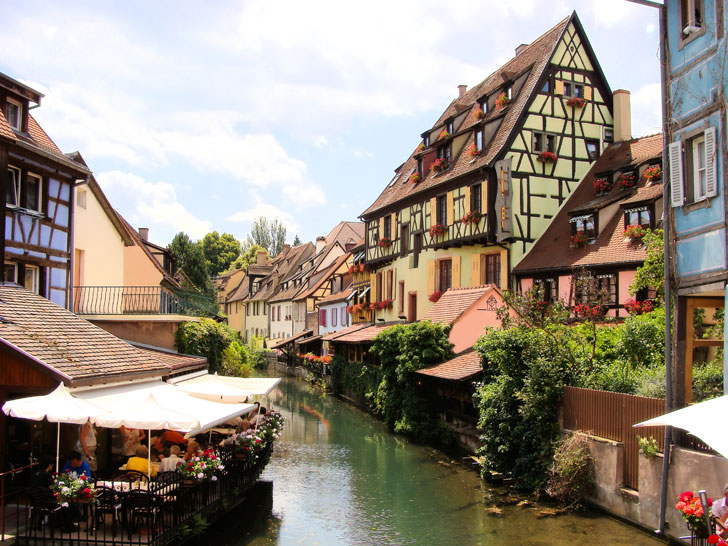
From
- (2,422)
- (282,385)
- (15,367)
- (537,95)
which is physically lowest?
(282,385)

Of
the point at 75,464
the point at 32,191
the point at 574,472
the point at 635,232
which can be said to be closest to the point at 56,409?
the point at 75,464

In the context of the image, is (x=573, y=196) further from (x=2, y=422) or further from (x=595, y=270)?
(x=2, y=422)

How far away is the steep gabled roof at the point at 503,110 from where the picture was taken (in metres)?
25.5

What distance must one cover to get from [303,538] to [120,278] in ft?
51.2

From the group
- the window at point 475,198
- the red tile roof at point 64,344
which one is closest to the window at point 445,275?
the window at point 475,198

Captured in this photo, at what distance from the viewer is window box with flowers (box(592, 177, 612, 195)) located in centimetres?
2380

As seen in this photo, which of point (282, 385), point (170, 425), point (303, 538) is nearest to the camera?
point (170, 425)

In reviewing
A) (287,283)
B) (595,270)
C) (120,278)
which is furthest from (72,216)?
(287,283)

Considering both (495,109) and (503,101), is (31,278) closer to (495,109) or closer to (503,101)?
(503,101)

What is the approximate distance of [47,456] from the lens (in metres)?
11.4

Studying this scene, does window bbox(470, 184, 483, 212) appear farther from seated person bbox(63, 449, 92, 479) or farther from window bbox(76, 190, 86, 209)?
seated person bbox(63, 449, 92, 479)

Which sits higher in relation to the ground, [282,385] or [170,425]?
[170,425]

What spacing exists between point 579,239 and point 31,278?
16415 mm

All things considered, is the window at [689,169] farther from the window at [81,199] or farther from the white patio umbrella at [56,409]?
the window at [81,199]
